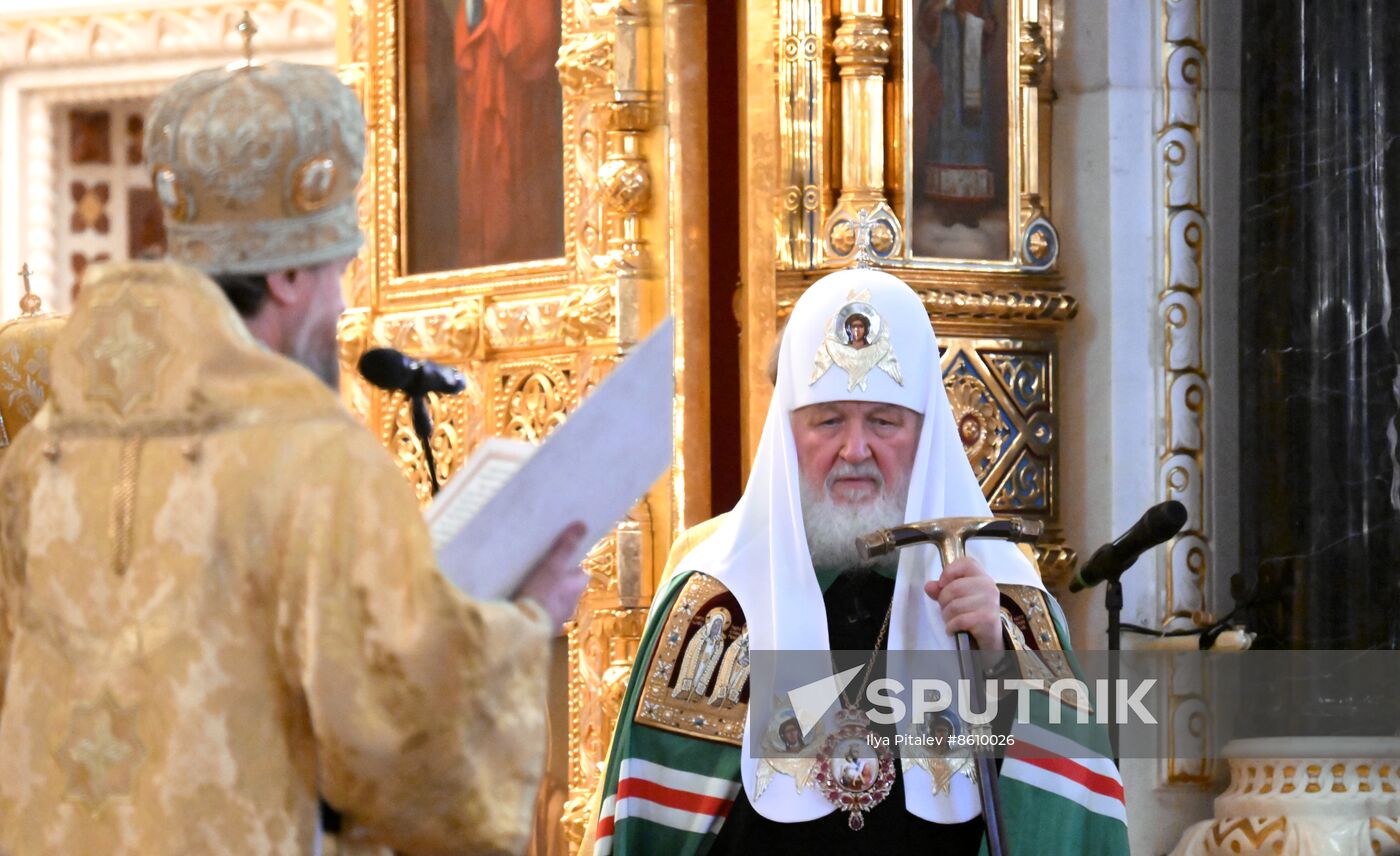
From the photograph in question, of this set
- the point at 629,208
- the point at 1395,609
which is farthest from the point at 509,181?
the point at 1395,609

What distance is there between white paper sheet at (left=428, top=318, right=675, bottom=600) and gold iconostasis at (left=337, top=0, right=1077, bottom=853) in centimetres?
341

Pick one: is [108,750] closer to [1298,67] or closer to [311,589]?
[311,589]

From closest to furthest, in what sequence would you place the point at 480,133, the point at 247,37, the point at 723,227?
the point at 247,37
the point at 723,227
the point at 480,133

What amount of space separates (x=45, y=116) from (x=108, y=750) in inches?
291

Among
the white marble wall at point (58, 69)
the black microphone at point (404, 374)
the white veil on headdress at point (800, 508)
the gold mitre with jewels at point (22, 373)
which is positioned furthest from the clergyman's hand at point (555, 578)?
the white marble wall at point (58, 69)

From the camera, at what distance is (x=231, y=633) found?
2.65m

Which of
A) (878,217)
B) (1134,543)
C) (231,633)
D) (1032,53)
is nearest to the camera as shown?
(231,633)

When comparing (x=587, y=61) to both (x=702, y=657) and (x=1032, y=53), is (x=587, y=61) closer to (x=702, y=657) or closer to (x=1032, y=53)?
(x=1032, y=53)

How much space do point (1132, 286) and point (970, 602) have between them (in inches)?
105

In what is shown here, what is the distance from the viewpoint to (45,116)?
31.6 feet

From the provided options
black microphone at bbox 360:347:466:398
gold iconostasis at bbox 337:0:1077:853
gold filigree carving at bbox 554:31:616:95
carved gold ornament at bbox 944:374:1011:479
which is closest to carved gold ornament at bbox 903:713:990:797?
black microphone at bbox 360:347:466:398

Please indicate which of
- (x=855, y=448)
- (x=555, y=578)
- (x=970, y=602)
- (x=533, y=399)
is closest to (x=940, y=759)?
(x=970, y=602)

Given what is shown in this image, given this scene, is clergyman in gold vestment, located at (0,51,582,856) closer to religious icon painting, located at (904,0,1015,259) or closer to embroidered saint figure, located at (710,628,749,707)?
embroidered saint figure, located at (710,628,749,707)

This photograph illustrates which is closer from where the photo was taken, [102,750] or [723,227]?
[102,750]
